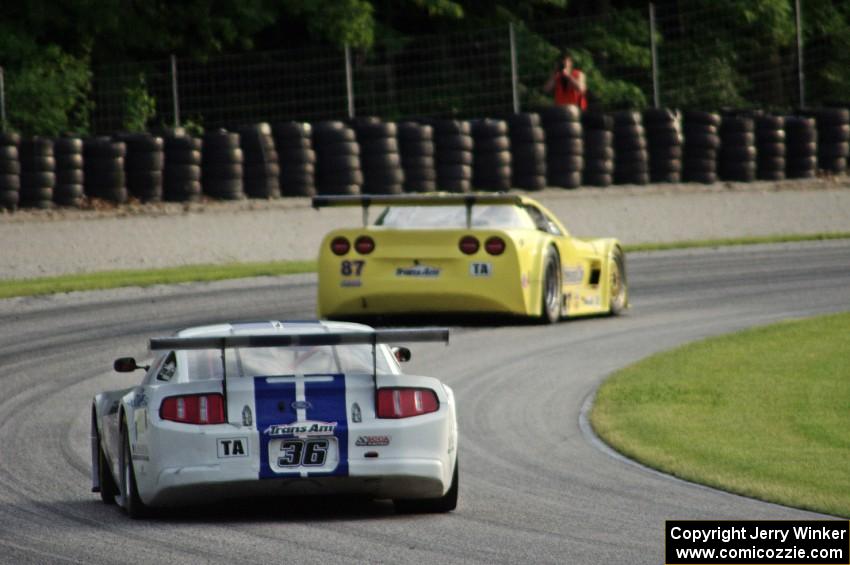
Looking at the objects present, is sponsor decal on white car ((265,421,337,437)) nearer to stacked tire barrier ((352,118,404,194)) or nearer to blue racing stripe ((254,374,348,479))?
blue racing stripe ((254,374,348,479))

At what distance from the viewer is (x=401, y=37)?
107ft

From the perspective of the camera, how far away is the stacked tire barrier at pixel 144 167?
76.0 ft

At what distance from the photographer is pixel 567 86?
88.0 feet

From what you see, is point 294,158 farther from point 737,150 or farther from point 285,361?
point 285,361

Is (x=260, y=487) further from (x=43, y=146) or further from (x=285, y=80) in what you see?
(x=285, y=80)

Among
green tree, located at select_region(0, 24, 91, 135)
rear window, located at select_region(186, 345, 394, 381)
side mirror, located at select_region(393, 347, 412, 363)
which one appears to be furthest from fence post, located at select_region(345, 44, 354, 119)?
rear window, located at select_region(186, 345, 394, 381)

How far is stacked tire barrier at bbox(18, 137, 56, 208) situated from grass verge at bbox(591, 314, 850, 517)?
9.92m

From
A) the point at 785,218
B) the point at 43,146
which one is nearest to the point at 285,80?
the point at 43,146

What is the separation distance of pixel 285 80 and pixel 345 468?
19.3m

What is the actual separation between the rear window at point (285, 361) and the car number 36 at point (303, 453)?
54 cm

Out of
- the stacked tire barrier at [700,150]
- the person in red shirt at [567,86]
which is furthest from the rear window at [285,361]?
the stacked tire barrier at [700,150]

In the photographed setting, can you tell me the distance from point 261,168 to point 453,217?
8.05 m

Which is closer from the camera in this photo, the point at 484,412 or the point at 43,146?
the point at 484,412

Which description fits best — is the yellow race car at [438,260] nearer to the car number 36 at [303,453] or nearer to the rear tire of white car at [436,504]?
the rear tire of white car at [436,504]
